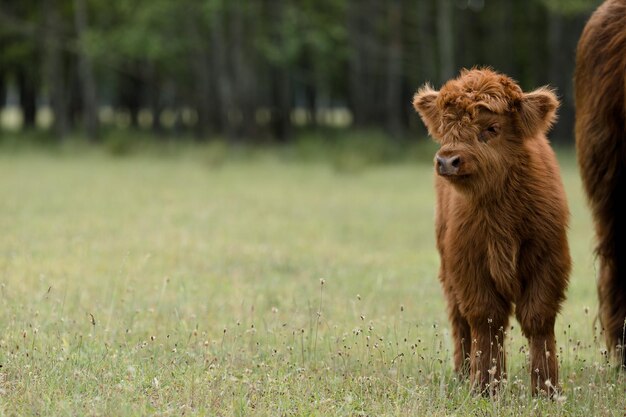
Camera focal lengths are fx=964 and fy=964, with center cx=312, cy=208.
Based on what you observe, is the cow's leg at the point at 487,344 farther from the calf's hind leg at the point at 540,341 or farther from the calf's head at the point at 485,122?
the calf's head at the point at 485,122

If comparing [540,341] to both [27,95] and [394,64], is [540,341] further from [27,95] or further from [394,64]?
[27,95]

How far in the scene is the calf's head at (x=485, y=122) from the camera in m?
4.91

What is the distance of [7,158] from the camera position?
25.1 meters

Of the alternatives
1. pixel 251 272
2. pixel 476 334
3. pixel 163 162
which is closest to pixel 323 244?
pixel 251 272

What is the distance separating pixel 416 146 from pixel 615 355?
2045 cm

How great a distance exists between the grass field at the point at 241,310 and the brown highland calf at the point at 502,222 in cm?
29

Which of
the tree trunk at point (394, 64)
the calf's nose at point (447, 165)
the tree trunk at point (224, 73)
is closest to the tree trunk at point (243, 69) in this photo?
the tree trunk at point (224, 73)

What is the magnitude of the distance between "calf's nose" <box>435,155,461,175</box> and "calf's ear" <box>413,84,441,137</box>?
0.40 m

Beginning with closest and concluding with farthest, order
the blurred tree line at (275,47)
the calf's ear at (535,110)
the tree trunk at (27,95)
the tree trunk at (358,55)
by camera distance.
A: 1. the calf's ear at (535,110)
2. the blurred tree line at (275,47)
3. the tree trunk at (358,55)
4. the tree trunk at (27,95)

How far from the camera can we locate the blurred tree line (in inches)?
1145

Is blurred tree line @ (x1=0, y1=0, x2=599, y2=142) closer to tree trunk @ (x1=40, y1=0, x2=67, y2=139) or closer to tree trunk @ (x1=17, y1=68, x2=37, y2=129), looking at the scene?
tree trunk @ (x1=40, y1=0, x2=67, y2=139)

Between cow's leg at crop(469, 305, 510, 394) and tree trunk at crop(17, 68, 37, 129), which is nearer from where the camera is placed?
cow's leg at crop(469, 305, 510, 394)

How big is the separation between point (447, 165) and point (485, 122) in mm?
425

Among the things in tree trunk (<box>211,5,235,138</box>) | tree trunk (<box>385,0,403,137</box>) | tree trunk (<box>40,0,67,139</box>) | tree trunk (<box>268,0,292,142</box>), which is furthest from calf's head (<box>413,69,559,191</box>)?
tree trunk (<box>40,0,67,139</box>)
